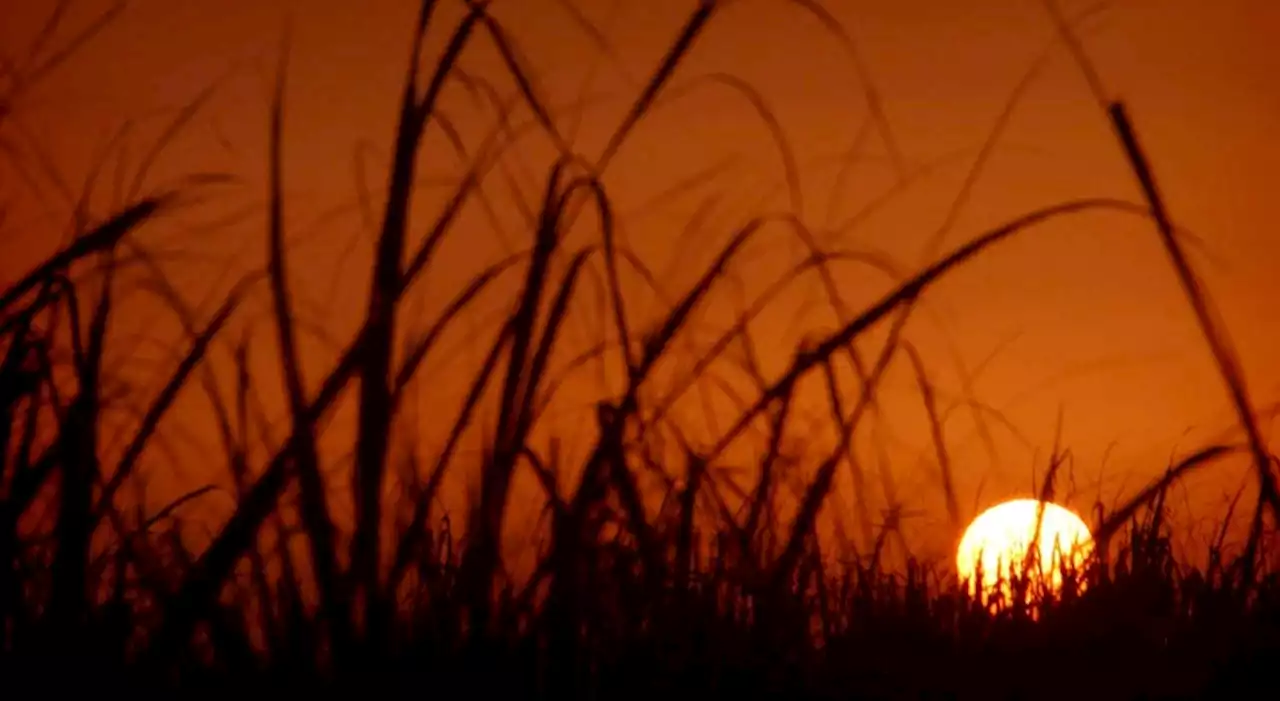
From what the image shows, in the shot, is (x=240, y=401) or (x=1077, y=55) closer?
(x=1077, y=55)

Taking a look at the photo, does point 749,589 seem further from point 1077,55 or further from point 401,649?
point 1077,55

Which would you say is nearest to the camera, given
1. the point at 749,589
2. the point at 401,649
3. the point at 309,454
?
the point at 309,454

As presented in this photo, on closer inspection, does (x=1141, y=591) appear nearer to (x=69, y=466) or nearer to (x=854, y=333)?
(x=854, y=333)

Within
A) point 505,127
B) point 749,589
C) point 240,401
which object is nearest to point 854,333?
point 749,589

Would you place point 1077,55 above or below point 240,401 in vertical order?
above

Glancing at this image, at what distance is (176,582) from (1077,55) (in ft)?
2.59

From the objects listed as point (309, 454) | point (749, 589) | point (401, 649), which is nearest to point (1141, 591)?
point (749, 589)

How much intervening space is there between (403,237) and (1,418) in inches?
14.2

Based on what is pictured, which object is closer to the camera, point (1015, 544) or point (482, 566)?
point (482, 566)

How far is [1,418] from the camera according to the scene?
1.12m

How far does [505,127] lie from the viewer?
129cm

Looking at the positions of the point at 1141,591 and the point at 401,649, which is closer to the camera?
the point at 401,649

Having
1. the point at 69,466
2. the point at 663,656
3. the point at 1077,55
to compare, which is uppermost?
the point at 1077,55

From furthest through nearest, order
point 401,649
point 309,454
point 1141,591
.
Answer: point 1141,591 < point 401,649 < point 309,454
